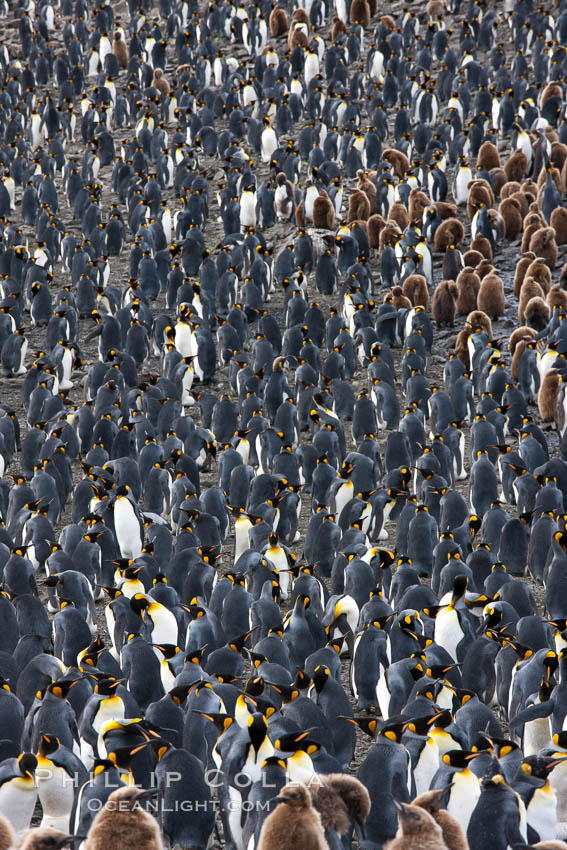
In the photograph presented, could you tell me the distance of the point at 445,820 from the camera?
5289 millimetres

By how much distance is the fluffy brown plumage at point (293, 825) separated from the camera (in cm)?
488

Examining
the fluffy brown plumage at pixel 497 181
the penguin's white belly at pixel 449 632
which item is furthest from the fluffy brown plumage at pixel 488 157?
the penguin's white belly at pixel 449 632

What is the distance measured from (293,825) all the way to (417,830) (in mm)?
559

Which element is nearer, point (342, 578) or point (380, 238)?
point (342, 578)

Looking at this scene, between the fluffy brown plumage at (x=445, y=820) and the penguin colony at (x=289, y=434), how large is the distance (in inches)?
0.9

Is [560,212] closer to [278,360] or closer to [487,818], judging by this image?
[278,360]

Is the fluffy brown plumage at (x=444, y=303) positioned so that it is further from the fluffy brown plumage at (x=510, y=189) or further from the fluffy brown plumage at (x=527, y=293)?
the fluffy brown plumage at (x=510, y=189)

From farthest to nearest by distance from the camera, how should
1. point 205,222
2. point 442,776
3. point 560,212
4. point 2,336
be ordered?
1. point 205,222
2. point 560,212
3. point 2,336
4. point 442,776

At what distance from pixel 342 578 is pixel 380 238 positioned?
25.9 ft

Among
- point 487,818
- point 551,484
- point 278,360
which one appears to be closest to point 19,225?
point 278,360

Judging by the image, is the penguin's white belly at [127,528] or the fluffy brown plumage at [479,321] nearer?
the penguin's white belly at [127,528]

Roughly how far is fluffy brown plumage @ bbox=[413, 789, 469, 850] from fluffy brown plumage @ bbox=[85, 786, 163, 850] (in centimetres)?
128

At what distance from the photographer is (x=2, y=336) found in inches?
526

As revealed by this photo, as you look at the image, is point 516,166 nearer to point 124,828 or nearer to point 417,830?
point 417,830
